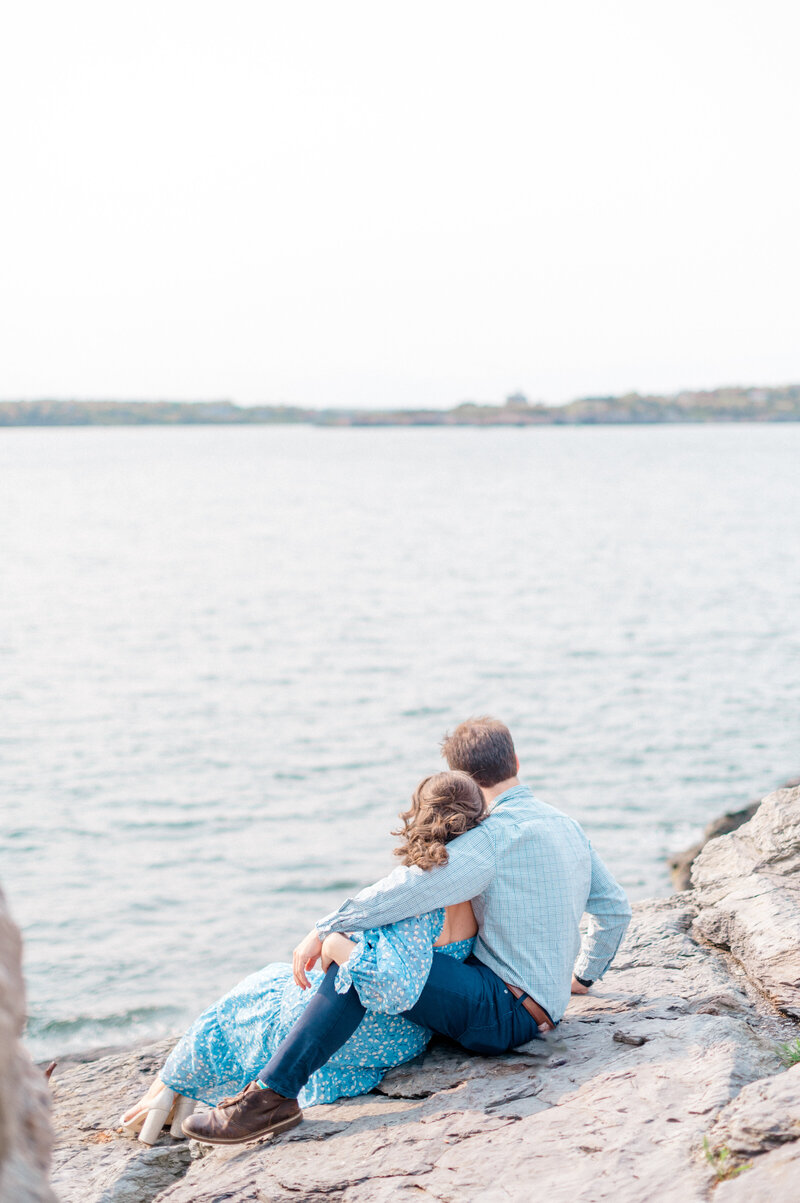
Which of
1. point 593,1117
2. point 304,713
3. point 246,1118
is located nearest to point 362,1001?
point 246,1118

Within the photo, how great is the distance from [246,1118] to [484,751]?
1539 mm

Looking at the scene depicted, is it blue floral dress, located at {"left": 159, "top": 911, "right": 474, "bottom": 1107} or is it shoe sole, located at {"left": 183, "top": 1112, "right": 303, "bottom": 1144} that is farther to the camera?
blue floral dress, located at {"left": 159, "top": 911, "right": 474, "bottom": 1107}

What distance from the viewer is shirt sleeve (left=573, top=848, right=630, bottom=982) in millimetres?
4152

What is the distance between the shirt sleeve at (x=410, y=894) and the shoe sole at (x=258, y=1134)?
68cm

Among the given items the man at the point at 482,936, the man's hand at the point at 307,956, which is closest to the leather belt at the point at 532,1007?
the man at the point at 482,936

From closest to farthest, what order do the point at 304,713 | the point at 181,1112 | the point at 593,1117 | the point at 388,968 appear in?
the point at 593,1117
the point at 388,968
the point at 181,1112
the point at 304,713

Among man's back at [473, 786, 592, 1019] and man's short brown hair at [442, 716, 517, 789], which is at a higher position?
man's short brown hair at [442, 716, 517, 789]

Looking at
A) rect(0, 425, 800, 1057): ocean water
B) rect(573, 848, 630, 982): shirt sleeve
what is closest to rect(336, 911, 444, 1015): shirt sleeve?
rect(573, 848, 630, 982): shirt sleeve

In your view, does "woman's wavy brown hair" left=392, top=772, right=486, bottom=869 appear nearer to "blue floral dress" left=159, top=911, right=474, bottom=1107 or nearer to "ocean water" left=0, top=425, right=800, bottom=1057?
"blue floral dress" left=159, top=911, right=474, bottom=1107

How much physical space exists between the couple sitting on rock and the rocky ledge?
5.5 inches

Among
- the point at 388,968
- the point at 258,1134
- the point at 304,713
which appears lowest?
the point at 304,713

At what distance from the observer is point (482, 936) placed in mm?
3898

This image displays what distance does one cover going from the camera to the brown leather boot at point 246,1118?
366 centimetres

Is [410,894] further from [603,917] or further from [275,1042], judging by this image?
[603,917]
